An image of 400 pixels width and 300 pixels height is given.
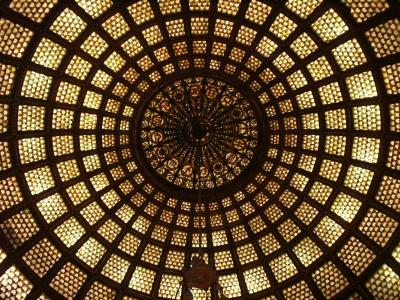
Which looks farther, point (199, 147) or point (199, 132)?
point (199, 132)

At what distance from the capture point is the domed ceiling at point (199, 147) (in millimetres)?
16109

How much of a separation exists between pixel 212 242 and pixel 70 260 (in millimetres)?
5921

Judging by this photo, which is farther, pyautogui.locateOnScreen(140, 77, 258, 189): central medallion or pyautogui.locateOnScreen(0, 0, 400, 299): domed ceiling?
pyautogui.locateOnScreen(140, 77, 258, 189): central medallion

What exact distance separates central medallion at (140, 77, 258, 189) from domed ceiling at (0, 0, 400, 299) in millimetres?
62

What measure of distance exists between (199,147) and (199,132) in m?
1.27

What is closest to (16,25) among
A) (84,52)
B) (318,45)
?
(84,52)

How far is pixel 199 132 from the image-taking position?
19.3 metres

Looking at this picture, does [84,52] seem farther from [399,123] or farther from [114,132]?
[399,123]

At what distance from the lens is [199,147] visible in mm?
18234

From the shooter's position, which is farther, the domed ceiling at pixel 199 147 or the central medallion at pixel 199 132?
the central medallion at pixel 199 132

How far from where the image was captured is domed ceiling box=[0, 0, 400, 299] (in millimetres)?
16109

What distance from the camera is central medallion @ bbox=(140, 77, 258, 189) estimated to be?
1956 cm

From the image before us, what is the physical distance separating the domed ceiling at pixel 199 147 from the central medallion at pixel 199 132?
6cm

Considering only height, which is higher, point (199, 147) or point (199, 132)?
point (199, 132)
